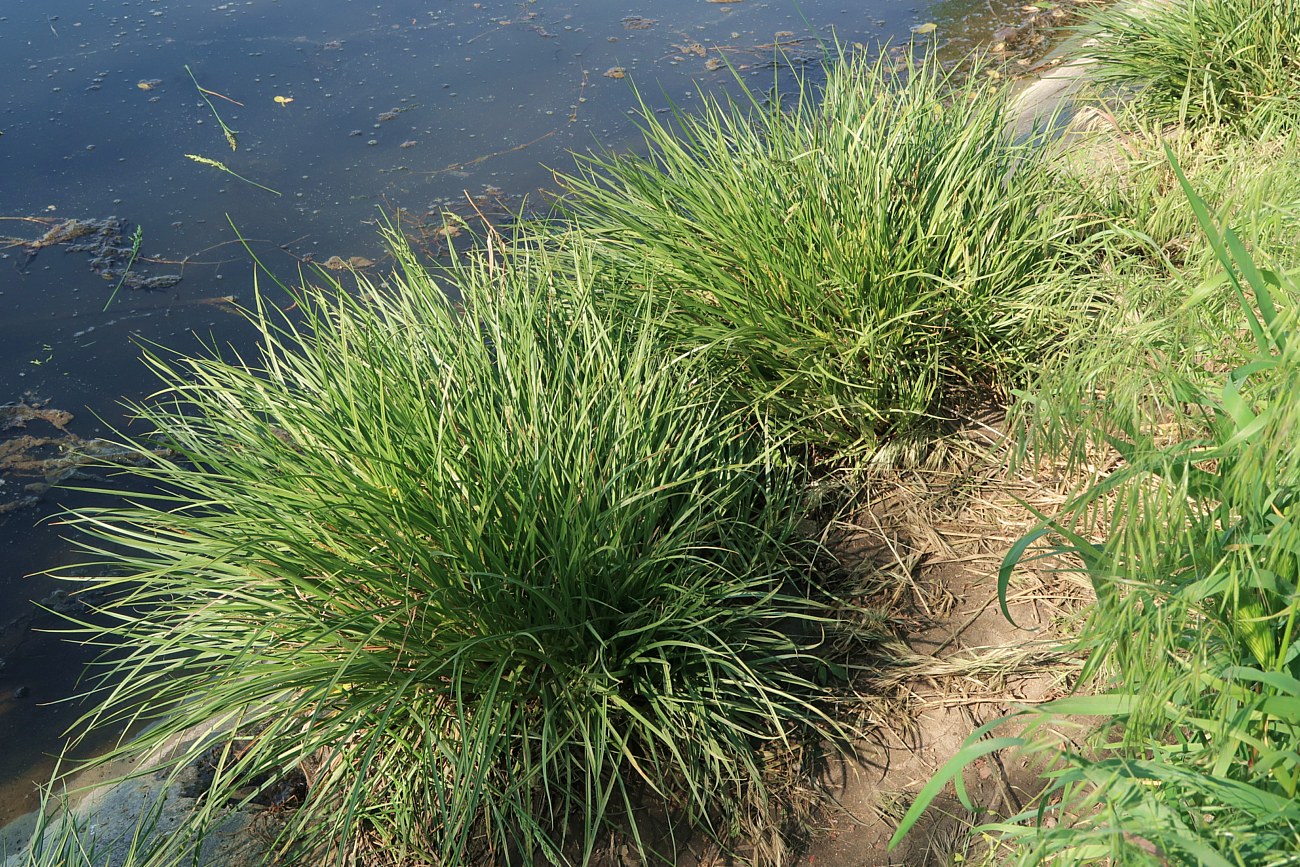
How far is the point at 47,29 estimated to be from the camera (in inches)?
224

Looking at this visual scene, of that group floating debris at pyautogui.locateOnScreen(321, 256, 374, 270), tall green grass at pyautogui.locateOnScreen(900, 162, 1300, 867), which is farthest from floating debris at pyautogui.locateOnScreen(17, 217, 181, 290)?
tall green grass at pyautogui.locateOnScreen(900, 162, 1300, 867)

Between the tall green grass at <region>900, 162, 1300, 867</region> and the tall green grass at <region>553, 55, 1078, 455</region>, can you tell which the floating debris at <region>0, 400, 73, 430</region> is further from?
the tall green grass at <region>900, 162, 1300, 867</region>

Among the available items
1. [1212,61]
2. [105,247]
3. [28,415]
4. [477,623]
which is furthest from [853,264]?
[105,247]

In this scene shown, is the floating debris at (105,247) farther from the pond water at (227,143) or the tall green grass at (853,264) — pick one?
the tall green grass at (853,264)

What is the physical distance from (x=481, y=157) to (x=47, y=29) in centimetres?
294

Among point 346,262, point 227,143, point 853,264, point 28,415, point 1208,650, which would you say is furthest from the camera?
point 227,143

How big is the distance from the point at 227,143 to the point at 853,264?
3.48 m

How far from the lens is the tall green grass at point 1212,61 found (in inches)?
135

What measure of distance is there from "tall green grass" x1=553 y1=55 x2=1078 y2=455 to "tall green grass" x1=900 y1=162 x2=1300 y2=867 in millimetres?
998

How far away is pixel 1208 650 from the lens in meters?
1.35

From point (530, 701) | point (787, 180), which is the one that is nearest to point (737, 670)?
point (530, 701)

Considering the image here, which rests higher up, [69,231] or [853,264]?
[853,264]

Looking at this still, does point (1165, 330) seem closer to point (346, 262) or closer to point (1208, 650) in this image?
point (1208, 650)

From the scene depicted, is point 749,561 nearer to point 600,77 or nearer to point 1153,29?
point 1153,29
